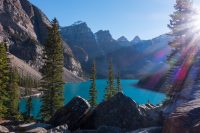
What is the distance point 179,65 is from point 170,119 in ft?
83.6

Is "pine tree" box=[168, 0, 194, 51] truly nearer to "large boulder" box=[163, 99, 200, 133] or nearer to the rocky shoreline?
the rocky shoreline

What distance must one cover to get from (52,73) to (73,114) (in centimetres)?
2857

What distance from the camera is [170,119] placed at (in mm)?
12609

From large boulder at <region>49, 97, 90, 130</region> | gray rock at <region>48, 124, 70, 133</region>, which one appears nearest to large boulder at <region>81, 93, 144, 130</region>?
large boulder at <region>49, 97, 90, 130</region>

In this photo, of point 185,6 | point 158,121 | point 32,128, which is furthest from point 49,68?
point 158,121

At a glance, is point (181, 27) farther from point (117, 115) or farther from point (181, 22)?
point (117, 115)

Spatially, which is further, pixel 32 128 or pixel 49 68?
pixel 49 68

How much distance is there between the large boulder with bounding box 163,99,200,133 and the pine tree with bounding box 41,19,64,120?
46.7m

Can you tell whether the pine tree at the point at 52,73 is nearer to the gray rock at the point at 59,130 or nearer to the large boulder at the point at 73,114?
the large boulder at the point at 73,114

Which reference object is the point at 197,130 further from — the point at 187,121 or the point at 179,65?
the point at 179,65

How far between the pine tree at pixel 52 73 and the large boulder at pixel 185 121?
4667 cm

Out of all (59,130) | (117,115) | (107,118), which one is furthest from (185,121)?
(107,118)

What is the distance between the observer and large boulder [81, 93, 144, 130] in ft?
93.1

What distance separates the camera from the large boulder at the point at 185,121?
11594 millimetres
